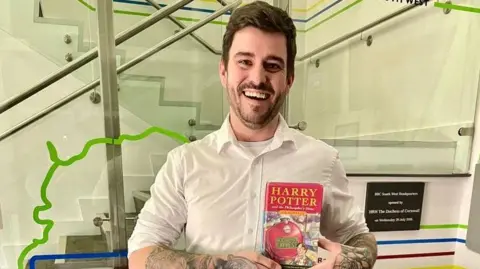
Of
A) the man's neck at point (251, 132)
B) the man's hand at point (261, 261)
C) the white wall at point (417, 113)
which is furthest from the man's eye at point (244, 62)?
the white wall at point (417, 113)

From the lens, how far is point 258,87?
913 mm

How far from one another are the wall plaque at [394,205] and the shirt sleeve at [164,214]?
3.35 ft

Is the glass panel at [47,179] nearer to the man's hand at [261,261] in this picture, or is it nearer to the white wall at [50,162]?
the white wall at [50,162]

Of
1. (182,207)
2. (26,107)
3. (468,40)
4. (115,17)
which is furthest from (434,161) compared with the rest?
(26,107)

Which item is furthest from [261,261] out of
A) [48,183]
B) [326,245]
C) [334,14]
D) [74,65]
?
[334,14]

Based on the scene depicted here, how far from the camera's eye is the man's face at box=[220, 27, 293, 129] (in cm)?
92

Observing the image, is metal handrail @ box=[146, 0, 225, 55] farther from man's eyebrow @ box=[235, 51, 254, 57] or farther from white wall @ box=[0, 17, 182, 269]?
man's eyebrow @ box=[235, 51, 254, 57]

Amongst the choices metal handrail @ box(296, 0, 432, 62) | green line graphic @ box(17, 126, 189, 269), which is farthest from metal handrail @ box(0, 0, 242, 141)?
metal handrail @ box(296, 0, 432, 62)

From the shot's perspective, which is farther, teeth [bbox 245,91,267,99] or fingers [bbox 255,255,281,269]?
teeth [bbox 245,91,267,99]

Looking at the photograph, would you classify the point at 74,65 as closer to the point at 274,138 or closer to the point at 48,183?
the point at 48,183

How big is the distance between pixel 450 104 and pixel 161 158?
144 cm

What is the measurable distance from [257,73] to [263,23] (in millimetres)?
126

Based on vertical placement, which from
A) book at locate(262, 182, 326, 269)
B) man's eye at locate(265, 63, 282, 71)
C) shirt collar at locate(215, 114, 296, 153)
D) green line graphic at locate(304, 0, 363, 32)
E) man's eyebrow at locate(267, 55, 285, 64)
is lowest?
book at locate(262, 182, 326, 269)

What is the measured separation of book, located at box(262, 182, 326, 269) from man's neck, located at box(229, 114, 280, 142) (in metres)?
0.20
